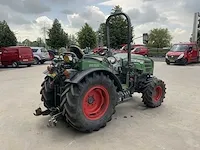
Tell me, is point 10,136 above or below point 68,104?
below

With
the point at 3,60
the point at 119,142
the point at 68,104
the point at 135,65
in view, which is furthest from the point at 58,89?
the point at 3,60

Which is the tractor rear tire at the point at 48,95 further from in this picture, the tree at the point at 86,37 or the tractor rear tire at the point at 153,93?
the tree at the point at 86,37

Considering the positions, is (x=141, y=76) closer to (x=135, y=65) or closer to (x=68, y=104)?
(x=135, y=65)

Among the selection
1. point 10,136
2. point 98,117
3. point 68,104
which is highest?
point 68,104

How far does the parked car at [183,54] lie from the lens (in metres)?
16.9

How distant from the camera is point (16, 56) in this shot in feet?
54.7

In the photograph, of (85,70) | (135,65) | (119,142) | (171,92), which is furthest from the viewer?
(171,92)

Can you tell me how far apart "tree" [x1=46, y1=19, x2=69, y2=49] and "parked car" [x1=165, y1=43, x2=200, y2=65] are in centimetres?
2151

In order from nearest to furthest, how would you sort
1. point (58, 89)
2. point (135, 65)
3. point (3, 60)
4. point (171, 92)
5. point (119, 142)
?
point (119, 142)
point (58, 89)
point (135, 65)
point (171, 92)
point (3, 60)

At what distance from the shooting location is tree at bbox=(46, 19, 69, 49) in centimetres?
3604

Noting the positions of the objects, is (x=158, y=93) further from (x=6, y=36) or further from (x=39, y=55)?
(x=6, y=36)

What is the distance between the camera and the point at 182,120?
4.54 m

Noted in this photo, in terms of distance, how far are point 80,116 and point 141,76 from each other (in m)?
2.28

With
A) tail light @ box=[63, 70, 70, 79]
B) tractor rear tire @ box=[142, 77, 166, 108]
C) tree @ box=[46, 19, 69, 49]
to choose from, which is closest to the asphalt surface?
tractor rear tire @ box=[142, 77, 166, 108]
